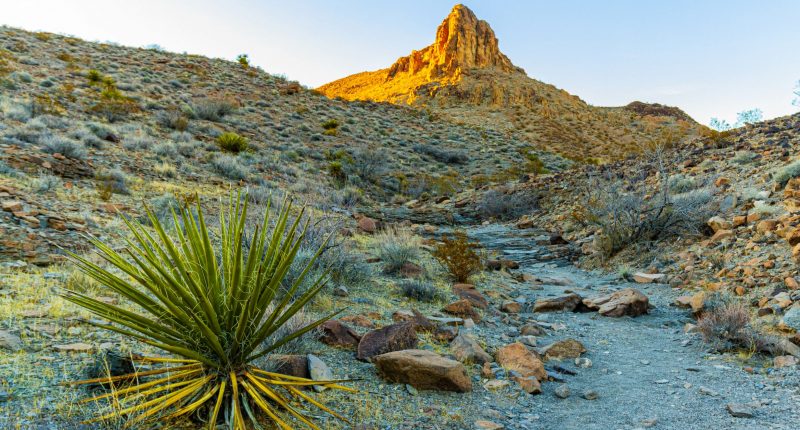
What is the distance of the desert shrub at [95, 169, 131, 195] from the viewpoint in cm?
864

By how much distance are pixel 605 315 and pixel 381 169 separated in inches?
589

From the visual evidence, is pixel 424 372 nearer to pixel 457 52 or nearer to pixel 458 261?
pixel 458 261

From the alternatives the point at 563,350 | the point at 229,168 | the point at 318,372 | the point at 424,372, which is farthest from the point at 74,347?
the point at 229,168

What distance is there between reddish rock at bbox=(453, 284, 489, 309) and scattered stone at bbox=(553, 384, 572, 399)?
93.0 inches

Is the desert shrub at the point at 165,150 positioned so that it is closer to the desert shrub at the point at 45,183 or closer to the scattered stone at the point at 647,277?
the desert shrub at the point at 45,183

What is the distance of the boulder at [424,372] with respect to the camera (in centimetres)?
347

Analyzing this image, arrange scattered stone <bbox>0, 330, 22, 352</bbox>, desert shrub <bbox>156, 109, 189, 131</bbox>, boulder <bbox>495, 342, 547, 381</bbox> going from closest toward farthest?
scattered stone <bbox>0, 330, 22, 352</bbox>
boulder <bbox>495, 342, 547, 381</bbox>
desert shrub <bbox>156, 109, 189, 131</bbox>

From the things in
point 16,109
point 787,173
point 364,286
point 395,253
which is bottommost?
point 364,286

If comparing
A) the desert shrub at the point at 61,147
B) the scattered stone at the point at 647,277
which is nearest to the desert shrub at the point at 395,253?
the scattered stone at the point at 647,277

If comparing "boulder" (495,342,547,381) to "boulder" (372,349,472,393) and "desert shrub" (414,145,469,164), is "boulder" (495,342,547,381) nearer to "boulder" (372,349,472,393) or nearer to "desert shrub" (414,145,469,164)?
"boulder" (372,349,472,393)

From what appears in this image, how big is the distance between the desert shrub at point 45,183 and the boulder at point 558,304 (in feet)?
25.5

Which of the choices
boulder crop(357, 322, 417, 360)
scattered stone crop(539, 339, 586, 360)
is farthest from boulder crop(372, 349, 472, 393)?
scattered stone crop(539, 339, 586, 360)

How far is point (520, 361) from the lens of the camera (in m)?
4.06

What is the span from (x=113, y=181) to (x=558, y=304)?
27.4 feet
